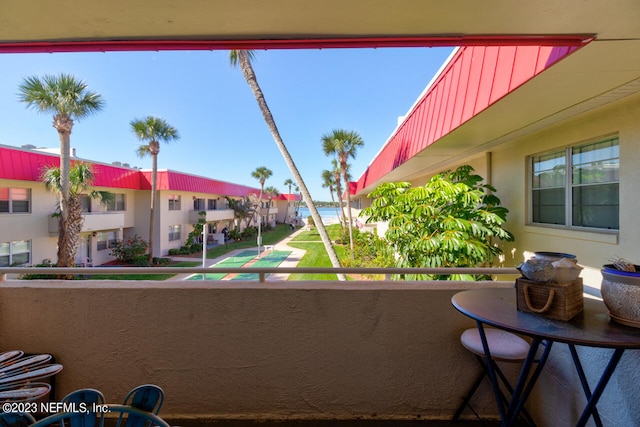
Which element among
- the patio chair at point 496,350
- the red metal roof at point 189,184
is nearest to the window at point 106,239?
the red metal roof at point 189,184

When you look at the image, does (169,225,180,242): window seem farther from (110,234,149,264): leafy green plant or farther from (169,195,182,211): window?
(110,234,149,264): leafy green plant

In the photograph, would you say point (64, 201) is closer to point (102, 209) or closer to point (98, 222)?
point (98, 222)

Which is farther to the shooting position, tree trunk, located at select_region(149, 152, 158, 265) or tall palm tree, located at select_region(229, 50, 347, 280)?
tree trunk, located at select_region(149, 152, 158, 265)

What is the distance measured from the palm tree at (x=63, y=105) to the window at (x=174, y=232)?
8072 millimetres

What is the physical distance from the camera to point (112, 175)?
1585 centimetres

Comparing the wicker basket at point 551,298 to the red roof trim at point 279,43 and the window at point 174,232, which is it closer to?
the red roof trim at point 279,43

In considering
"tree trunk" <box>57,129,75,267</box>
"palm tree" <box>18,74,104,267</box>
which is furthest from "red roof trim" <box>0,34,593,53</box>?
"palm tree" <box>18,74,104,267</box>

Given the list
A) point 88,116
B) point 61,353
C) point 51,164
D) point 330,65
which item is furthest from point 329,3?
point 51,164

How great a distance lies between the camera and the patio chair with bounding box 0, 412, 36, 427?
3.13ft

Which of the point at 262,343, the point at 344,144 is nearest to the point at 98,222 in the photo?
the point at 344,144

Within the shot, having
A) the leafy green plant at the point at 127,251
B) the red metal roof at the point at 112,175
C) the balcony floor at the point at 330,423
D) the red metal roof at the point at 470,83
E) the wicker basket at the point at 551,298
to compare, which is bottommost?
the leafy green plant at the point at 127,251

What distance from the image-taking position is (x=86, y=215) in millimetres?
14328

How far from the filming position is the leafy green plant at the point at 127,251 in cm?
1702

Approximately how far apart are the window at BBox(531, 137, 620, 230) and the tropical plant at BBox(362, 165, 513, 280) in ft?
1.87
